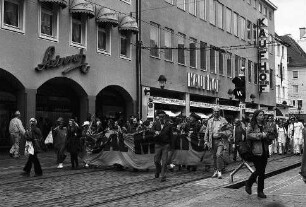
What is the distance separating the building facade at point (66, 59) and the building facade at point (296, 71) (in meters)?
53.7

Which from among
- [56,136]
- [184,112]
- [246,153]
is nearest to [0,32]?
[56,136]

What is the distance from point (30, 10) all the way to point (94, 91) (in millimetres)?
5380

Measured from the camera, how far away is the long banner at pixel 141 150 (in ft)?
51.0

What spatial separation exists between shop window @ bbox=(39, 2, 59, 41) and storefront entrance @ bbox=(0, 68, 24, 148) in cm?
247

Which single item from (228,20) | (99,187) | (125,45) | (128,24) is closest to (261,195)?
(99,187)

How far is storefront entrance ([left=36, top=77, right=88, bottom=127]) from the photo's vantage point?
23344 millimetres

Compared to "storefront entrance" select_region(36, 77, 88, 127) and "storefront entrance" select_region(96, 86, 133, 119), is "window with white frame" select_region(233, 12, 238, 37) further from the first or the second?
"storefront entrance" select_region(36, 77, 88, 127)

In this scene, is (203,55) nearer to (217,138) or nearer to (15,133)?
(15,133)

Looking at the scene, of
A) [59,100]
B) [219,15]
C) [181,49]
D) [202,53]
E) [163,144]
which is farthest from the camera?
[219,15]

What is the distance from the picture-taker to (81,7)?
22625 mm

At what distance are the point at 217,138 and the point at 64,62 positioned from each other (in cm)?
1095

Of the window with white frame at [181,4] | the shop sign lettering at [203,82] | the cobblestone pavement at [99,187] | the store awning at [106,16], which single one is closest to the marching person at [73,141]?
the cobblestone pavement at [99,187]

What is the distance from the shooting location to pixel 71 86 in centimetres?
2412

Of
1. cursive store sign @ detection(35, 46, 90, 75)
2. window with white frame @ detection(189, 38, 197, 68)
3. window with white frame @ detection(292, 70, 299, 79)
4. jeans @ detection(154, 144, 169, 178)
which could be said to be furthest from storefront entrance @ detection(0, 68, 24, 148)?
window with white frame @ detection(292, 70, 299, 79)
